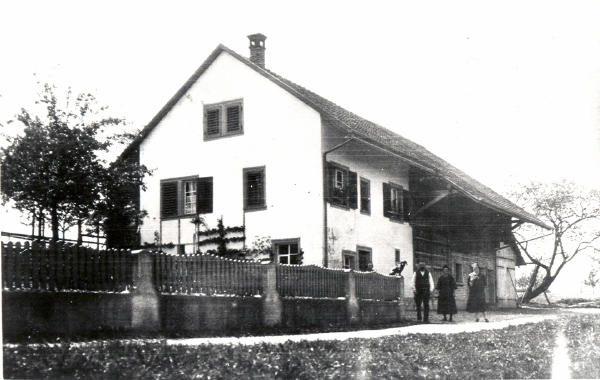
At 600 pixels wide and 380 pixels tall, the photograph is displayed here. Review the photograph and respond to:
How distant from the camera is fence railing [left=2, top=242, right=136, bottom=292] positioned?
10719 mm

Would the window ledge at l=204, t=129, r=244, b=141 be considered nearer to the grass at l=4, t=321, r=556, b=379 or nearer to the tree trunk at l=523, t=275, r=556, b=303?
the grass at l=4, t=321, r=556, b=379

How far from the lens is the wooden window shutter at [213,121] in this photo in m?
25.5

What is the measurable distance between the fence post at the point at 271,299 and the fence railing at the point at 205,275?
13 cm

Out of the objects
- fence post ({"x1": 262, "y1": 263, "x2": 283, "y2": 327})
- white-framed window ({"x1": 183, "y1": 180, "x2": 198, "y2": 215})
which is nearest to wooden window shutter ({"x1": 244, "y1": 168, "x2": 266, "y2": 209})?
white-framed window ({"x1": 183, "y1": 180, "x2": 198, "y2": 215})

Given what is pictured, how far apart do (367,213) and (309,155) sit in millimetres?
3819

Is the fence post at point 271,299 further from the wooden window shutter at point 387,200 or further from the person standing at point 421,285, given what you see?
the wooden window shutter at point 387,200

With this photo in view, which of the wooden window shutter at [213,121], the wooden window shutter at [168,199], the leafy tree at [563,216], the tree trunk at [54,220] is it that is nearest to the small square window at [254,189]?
the wooden window shutter at [213,121]

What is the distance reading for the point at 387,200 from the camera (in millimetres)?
28078

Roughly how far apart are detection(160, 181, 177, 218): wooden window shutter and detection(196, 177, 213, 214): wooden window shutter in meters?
0.97

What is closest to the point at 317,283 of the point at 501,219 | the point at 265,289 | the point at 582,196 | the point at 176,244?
the point at 265,289

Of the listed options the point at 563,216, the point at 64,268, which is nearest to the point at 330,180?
the point at 64,268

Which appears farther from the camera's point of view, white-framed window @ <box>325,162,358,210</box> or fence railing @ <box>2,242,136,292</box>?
white-framed window @ <box>325,162,358,210</box>

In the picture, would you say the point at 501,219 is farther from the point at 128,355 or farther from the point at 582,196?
the point at 128,355

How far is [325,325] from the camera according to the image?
17156 millimetres
